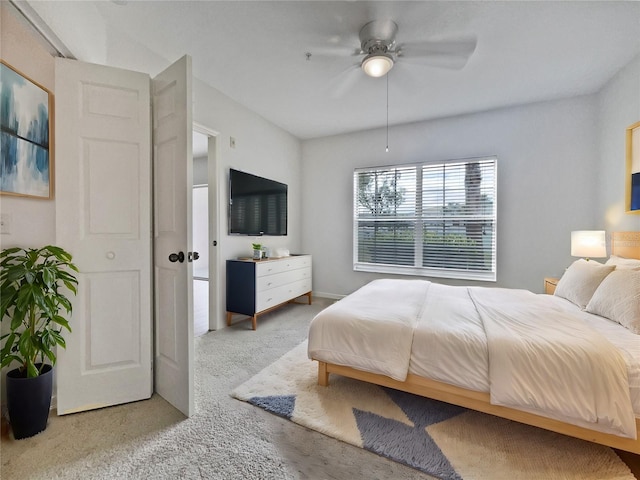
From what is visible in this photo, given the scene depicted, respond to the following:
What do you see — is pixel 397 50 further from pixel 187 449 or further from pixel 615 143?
pixel 187 449

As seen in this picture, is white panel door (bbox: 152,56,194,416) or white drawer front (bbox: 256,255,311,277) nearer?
white panel door (bbox: 152,56,194,416)

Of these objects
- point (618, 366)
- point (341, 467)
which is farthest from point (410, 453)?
point (618, 366)

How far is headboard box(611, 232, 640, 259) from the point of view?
7.95 feet

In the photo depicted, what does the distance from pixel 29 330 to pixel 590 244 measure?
14.6 feet

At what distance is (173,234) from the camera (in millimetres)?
1783

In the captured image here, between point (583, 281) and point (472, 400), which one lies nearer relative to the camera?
point (472, 400)

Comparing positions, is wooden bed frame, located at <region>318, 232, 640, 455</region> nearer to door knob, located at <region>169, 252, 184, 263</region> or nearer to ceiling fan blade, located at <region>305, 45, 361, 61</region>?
door knob, located at <region>169, 252, 184, 263</region>

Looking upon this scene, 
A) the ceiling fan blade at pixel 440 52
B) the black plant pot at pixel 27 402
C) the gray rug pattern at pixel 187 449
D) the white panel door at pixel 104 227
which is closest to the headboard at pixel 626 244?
the ceiling fan blade at pixel 440 52

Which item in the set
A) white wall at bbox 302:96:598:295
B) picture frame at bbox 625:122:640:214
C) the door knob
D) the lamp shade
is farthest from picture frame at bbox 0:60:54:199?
picture frame at bbox 625:122:640:214

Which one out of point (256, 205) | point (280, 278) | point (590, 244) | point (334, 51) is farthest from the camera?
point (256, 205)

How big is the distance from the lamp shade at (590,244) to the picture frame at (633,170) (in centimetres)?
31

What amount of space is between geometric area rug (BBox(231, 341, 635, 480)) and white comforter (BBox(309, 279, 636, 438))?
24 centimetres

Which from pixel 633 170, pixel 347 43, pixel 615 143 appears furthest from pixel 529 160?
pixel 347 43

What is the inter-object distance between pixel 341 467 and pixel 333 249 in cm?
349
